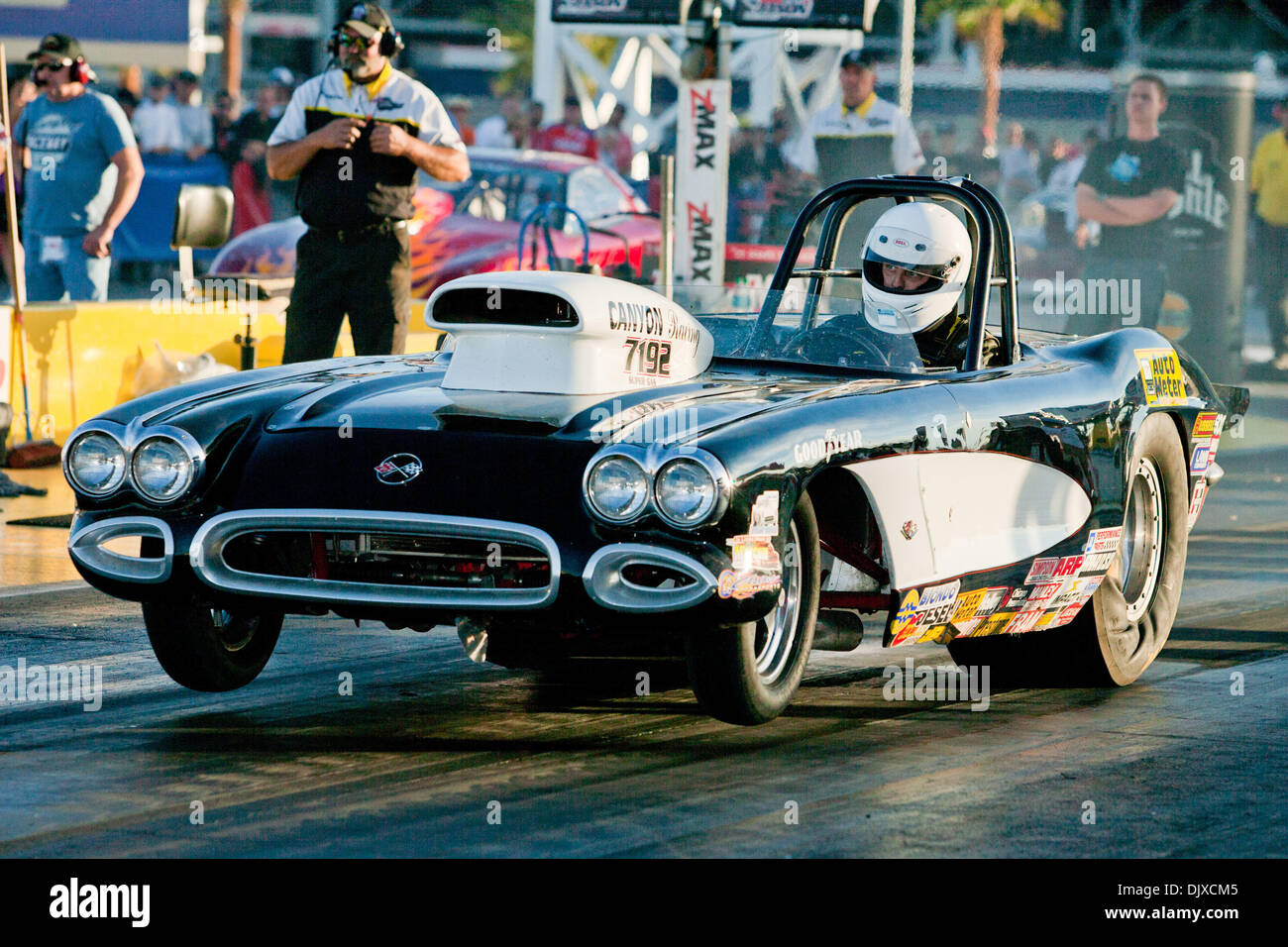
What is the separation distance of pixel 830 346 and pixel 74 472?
224 cm

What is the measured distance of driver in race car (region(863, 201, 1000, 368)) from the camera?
711 cm

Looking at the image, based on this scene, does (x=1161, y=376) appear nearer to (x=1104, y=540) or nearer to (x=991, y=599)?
(x=1104, y=540)

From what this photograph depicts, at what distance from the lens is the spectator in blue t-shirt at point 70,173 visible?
12.6 meters

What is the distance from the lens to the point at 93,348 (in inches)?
484

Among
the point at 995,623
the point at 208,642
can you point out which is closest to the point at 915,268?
the point at 995,623

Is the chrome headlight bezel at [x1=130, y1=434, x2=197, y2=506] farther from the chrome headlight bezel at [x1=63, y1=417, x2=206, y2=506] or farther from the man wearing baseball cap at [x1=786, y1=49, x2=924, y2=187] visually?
the man wearing baseball cap at [x1=786, y1=49, x2=924, y2=187]

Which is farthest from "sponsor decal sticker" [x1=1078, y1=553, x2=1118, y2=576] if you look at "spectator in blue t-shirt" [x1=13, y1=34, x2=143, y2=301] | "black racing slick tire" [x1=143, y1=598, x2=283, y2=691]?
"spectator in blue t-shirt" [x1=13, y1=34, x2=143, y2=301]

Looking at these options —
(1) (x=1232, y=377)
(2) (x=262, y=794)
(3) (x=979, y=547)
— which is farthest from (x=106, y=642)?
(1) (x=1232, y=377)

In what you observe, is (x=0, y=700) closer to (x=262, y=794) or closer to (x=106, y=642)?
(x=106, y=642)

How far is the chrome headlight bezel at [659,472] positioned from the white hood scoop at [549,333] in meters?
0.59

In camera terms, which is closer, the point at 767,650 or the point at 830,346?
the point at 767,650

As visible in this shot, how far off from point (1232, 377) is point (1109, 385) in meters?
11.2

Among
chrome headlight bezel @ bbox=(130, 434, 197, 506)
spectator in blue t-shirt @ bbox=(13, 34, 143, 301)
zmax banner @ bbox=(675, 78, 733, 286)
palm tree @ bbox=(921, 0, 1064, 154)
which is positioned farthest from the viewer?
palm tree @ bbox=(921, 0, 1064, 154)

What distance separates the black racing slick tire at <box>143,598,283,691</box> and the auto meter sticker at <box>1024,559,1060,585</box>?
7.06 feet
